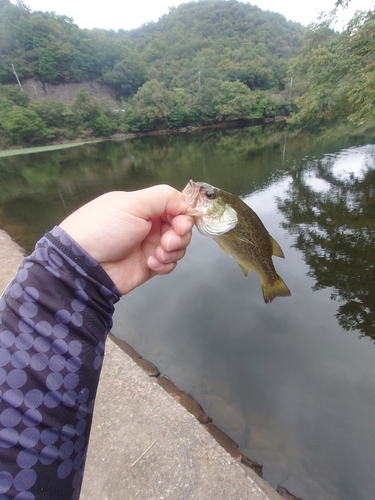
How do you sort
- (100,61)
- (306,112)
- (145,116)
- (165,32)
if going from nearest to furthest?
(306,112), (145,116), (100,61), (165,32)

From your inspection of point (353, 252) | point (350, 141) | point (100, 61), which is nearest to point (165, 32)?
point (100, 61)

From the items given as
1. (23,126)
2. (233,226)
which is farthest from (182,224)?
(23,126)

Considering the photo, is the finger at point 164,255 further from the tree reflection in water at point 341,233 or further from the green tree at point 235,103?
the green tree at point 235,103

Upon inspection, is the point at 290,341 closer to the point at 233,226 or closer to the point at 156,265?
the point at 233,226

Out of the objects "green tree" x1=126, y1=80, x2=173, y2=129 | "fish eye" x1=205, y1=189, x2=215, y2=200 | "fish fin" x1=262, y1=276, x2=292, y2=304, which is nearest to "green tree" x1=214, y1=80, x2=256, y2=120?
"green tree" x1=126, y1=80, x2=173, y2=129

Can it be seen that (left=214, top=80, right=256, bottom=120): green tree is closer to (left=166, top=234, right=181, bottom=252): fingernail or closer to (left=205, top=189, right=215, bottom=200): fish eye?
(left=205, top=189, right=215, bottom=200): fish eye

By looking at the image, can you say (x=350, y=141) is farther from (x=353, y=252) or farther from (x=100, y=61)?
(x=100, y=61)
